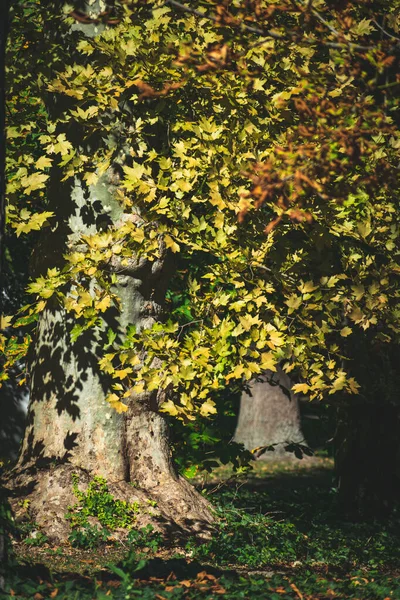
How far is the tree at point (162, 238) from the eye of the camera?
6906 millimetres

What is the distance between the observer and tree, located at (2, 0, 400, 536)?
22.7 feet

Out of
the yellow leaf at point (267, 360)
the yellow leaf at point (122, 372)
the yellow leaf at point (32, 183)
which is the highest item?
the yellow leaf at point (32, 183)

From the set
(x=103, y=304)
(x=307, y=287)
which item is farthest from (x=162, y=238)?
(x=307, y=287)

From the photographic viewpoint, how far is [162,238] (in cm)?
751

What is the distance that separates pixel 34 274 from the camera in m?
7.95

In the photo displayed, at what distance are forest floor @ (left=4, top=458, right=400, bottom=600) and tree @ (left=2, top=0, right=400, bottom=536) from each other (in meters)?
0.52

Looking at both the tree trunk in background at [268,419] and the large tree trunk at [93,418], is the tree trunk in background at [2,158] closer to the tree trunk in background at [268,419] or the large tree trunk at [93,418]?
the large tree trunk at [93,418]

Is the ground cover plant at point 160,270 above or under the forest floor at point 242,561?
above

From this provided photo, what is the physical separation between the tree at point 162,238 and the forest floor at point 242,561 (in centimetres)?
52

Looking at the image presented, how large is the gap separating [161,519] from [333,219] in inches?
119

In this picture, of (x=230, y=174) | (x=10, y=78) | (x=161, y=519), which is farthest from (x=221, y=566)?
(x=10, y=78)

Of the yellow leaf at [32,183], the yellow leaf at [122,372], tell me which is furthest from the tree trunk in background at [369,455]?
the yellow leaf at [32,183]

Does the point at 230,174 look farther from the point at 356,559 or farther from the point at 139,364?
the point at 356,559

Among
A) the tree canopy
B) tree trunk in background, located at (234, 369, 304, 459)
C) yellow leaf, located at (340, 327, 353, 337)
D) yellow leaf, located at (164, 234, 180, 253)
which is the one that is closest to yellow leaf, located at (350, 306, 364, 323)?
the tree canopy
